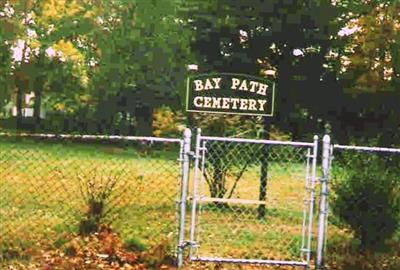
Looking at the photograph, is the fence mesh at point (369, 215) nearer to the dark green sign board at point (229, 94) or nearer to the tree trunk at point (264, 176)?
the tree trunk at point (264, 176)

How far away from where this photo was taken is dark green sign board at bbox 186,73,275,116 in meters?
8.86

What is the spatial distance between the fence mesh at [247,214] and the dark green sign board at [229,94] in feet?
1.63

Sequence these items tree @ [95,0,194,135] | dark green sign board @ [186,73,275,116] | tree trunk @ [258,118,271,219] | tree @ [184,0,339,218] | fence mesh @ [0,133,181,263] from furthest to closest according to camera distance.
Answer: tree @ [95,0,194,135], tree @ [184,0,339,218], tree trunk @ [258,118,271,219], dark green sign board @ [186,73,275,116], fence mesh @ [0,133,181,263]

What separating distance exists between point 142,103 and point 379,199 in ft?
76.1

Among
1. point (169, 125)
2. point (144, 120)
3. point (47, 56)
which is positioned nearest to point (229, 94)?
point (169, 125)

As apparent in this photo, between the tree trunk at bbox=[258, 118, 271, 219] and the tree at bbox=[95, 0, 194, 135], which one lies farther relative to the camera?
the tree at bbox=[95, 0, 194, 135]

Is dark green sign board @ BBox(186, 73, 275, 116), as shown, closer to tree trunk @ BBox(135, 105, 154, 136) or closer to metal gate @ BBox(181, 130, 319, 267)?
metal gate @ BBox(181, 130, 319, 267)

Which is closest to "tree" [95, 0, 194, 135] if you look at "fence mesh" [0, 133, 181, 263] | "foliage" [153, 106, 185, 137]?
"foliage" [153, 106, 185, 137]

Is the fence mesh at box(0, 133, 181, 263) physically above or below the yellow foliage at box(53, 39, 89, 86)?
below

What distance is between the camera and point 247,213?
1017cm

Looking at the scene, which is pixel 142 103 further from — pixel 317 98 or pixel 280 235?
pixel 280 235

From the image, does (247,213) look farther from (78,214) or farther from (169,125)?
(78,214)

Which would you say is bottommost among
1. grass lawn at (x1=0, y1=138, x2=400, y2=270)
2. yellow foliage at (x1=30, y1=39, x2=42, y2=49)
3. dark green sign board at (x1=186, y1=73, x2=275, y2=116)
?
grass lawn at (x1=0, y1=138, x2=400, y2=270)

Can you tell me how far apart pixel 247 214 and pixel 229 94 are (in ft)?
6.74
